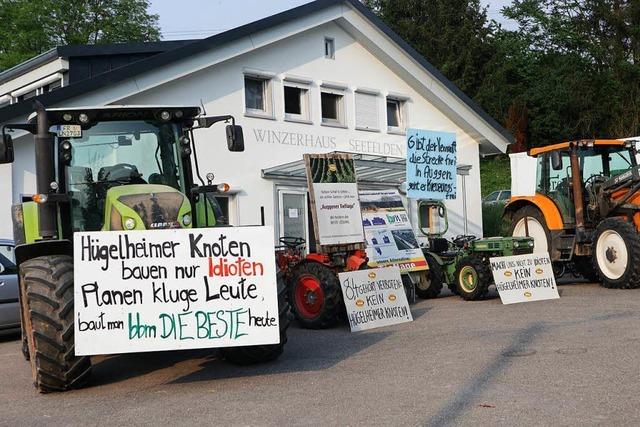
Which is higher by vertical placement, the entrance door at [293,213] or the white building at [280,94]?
the white building at [280,94]

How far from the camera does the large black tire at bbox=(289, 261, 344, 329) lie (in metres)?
10.7

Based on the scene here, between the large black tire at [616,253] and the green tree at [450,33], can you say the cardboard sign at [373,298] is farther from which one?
the green tree at [450,33]

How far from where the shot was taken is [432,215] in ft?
48.9

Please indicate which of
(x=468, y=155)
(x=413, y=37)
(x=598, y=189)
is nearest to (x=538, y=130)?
(x=413, y=37)

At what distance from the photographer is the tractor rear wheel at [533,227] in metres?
15.3

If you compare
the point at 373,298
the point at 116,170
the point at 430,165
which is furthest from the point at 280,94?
the point at 116,170

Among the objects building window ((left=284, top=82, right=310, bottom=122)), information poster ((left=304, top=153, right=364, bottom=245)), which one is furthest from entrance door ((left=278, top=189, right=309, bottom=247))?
information poster ((left=304, top=153, right=364, bottom=245))

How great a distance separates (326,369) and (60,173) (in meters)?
3.22

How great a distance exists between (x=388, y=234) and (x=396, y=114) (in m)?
9.86

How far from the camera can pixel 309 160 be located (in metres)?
11.7

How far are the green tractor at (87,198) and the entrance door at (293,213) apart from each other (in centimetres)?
966

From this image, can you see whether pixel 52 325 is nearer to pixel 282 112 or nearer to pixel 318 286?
pixel 318 286

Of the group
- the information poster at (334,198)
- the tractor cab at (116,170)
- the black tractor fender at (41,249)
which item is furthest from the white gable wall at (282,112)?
the black tractor fender at (41,249)

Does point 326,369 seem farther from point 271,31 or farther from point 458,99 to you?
point 458,99
